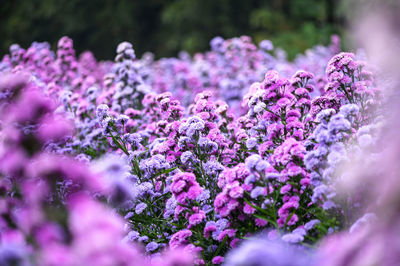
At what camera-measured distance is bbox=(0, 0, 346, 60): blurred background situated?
46.6ft

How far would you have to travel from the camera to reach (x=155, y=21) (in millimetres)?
16422

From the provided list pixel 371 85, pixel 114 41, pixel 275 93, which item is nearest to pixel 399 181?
pixel 275 93

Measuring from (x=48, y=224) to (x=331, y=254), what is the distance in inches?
37.8

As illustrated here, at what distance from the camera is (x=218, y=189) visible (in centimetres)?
312

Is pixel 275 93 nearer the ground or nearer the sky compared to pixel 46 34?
nearer the ground

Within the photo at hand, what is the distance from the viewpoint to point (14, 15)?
14.7m

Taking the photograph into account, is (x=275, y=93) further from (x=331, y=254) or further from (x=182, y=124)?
(x=331, y=254)

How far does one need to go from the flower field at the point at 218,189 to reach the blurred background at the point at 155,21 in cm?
1041

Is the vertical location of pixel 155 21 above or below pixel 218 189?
above

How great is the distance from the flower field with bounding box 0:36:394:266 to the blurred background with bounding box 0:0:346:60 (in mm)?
10408

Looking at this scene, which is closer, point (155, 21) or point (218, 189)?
point (218, 189)

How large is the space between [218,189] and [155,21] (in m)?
14.2

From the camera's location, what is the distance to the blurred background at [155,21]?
1422 cm

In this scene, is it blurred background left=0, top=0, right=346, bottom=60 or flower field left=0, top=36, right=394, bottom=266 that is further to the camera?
blurred background left=0, top=0, right=346, bottom=60
